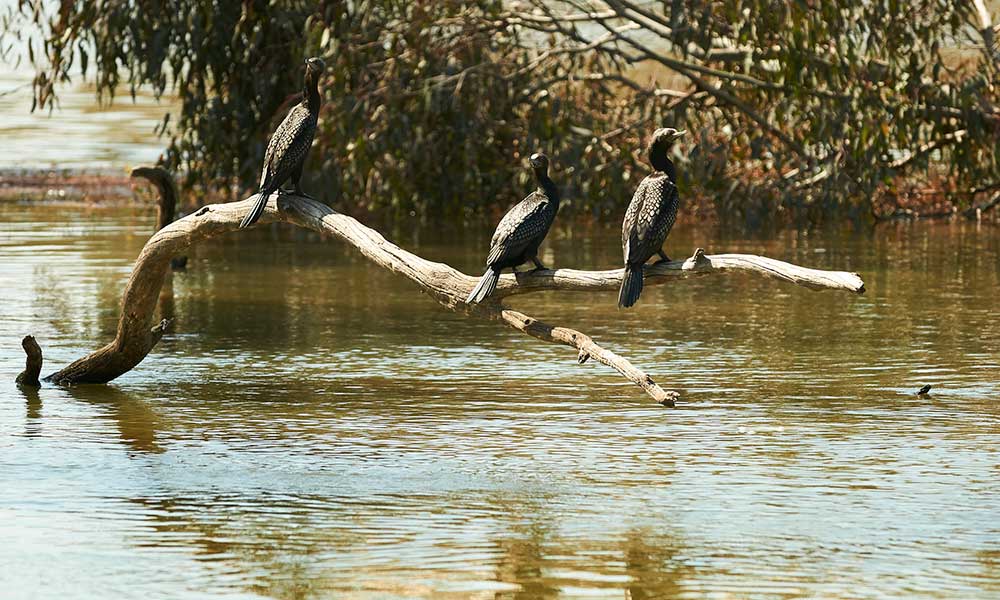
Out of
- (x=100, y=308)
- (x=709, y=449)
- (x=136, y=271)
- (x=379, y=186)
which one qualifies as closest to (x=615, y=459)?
(x=709, y=449)

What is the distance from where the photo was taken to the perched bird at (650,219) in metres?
7.59

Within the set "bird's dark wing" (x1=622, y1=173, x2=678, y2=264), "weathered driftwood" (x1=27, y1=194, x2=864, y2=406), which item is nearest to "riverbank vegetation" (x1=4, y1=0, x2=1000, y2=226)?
"weathered driftwood" (x1=27, y1=194, x2=864, y2=406)

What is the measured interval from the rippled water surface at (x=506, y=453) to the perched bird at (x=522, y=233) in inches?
27.4

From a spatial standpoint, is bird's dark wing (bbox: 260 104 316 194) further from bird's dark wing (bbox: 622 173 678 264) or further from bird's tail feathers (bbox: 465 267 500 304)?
bird's dark wing (bbox: 622 173 678 264)

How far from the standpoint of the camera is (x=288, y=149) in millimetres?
9211

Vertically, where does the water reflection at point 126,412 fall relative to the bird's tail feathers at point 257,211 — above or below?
below

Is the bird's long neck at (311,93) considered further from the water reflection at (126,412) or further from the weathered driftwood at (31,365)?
the weathered driftwood at (31,365)

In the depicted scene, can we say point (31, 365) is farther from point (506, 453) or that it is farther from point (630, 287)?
point (630, 287)

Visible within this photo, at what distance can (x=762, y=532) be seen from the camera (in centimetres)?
618

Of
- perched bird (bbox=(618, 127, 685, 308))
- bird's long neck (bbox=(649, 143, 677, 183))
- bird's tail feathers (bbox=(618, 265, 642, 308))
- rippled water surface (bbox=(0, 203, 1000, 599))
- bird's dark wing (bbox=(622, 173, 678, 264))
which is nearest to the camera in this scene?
rippled water surface (bbox=(0, 203, 1000, 599))

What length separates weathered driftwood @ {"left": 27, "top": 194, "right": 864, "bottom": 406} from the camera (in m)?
6.78

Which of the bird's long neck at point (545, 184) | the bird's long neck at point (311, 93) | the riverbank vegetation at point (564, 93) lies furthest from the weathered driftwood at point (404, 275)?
the riverbank vegetation at point (564, 93)

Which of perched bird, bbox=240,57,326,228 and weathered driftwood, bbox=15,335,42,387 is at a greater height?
perched bird, bbox=240,57,326,228

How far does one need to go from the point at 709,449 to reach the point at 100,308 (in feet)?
21.9
